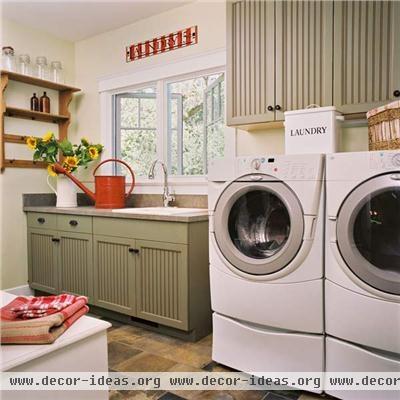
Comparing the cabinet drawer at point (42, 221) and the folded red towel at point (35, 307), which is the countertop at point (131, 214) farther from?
the folded red towel at point (35, 307)

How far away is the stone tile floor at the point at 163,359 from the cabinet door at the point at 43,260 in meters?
0.88

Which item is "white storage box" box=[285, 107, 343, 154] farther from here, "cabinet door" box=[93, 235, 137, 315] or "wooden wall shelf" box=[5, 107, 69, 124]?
"wooden wall shelf" box=[5, 107, 69, 124]

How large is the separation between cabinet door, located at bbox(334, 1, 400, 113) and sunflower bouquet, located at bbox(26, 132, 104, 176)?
2246mm

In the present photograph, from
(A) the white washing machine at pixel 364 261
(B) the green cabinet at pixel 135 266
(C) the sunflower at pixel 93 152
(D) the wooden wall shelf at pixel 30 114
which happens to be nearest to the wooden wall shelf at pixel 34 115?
(D) the wooden wall shelf at pixel 30 114

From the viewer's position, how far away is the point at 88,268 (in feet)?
9.36

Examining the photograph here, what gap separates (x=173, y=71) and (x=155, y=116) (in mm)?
455

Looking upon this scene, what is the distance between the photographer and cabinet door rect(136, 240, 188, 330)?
2309mm

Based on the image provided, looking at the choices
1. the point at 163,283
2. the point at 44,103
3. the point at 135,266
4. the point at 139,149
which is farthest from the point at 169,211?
the point at 44,103

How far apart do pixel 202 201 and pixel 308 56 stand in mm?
1324

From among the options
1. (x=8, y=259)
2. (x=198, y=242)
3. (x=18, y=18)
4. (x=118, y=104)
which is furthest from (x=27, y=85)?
(x=198, y=242)

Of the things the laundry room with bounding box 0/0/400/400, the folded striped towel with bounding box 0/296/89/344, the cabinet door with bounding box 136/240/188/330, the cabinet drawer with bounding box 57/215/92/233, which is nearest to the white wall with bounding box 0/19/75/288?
the laundry room with bounding box 0/0/400/400

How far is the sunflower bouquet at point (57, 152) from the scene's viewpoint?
3172 mm

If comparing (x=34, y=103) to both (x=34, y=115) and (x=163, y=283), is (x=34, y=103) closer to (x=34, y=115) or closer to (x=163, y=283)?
(x=34, y=115)

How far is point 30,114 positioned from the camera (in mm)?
3396
